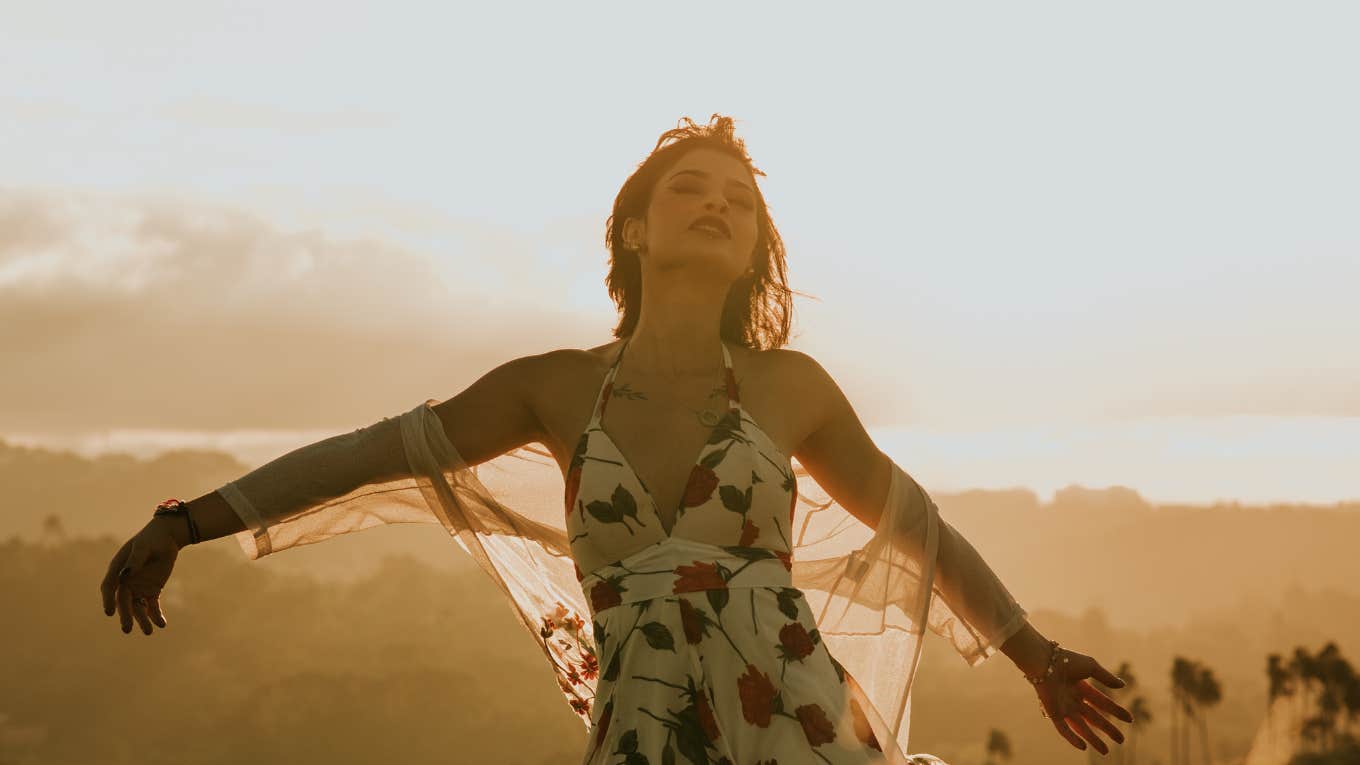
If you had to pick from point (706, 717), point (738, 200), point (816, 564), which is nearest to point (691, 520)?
point (706, 717)

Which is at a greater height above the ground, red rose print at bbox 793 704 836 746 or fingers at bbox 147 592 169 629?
fingers at bbox 147 592 169 629

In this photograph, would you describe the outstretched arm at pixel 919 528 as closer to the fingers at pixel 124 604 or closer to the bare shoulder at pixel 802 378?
the bare shoulder at pixel 802 378

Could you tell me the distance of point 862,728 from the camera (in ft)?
17.0

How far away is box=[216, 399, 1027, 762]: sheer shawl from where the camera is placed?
5832 millimetres

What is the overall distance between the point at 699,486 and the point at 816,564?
1.14 metres

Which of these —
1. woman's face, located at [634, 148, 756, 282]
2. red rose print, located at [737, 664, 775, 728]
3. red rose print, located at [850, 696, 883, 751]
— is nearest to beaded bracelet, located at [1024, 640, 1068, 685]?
red rose print, located at [850, 696, 883, 751]

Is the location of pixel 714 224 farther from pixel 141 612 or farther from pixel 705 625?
pixel 141 612

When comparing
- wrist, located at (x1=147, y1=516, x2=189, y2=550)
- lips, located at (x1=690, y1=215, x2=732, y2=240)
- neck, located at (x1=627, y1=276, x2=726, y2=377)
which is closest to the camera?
wrist, located at (x1=147, y1=516, x2=189, y2=550)

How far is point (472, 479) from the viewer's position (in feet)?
19.3

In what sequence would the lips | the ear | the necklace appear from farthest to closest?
the ear → the lips → the necklace

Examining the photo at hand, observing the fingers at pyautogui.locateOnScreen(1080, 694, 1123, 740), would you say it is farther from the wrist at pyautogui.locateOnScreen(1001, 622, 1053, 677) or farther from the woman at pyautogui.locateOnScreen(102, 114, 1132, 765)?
the wrist at pyautogui.locateOnScreen(1001, 622, 1053, 677)

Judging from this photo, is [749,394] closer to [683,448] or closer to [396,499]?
[683,448]

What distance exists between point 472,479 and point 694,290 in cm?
114

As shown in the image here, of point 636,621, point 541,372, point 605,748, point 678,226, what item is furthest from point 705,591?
point 678,226
